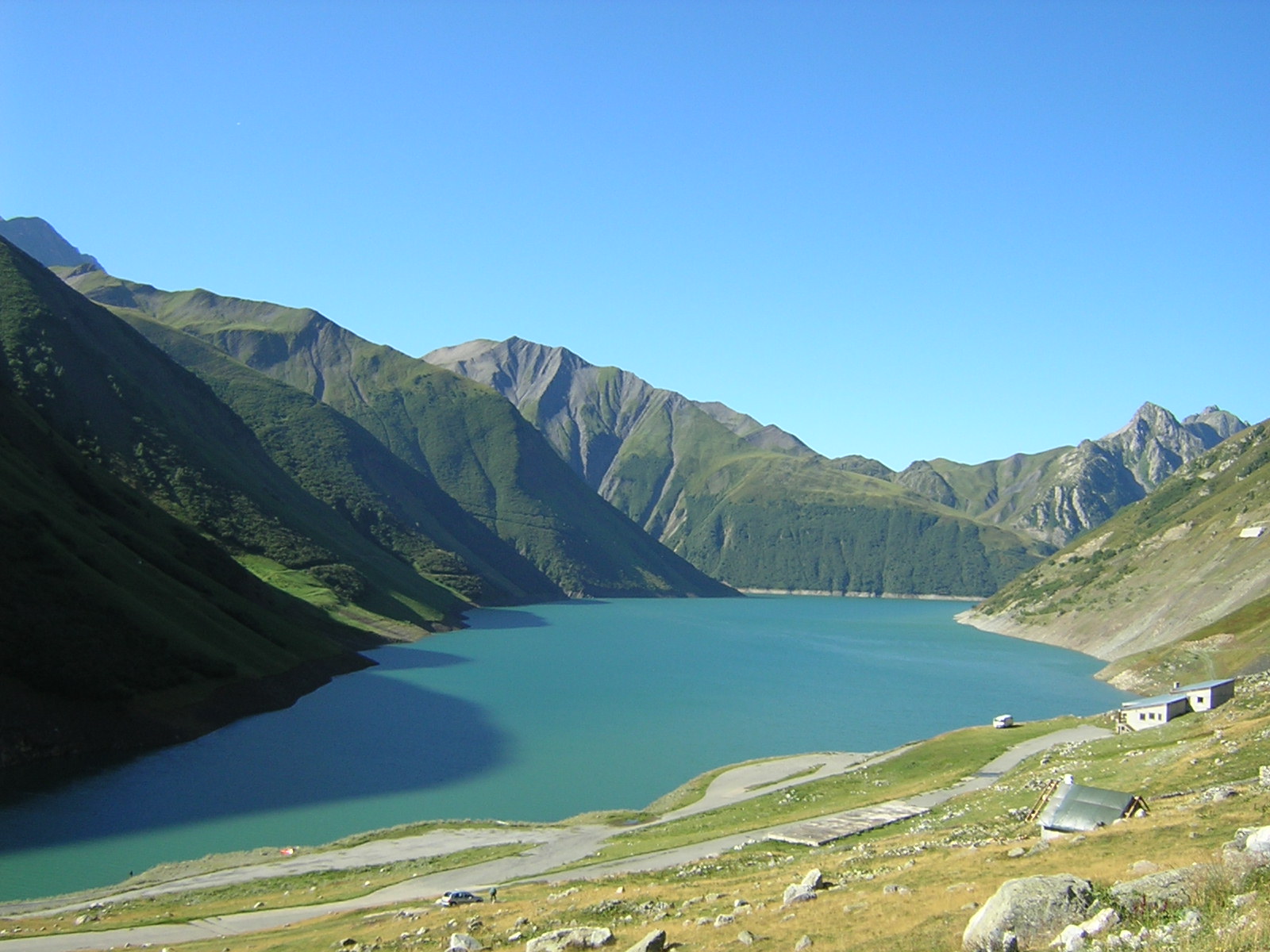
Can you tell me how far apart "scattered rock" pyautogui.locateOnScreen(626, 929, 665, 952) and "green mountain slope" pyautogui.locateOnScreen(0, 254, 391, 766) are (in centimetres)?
5769

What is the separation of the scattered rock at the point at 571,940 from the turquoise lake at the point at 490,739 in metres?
32.5

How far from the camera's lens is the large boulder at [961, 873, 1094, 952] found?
608 inches

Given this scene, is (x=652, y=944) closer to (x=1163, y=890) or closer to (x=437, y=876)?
(x=1163, y=890)

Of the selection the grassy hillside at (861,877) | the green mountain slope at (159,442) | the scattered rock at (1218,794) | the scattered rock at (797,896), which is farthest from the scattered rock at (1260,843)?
the green mountain slope at (159,442)

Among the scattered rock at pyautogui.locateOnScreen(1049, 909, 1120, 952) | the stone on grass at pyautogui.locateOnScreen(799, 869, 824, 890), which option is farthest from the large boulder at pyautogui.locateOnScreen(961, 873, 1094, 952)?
the stone on grass at pyautogui.locateOnScreen(799, 869, 824, 890)

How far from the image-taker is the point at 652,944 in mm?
19594

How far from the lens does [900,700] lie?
106562mm

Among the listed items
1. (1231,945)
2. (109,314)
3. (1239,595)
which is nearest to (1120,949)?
(1231,945)

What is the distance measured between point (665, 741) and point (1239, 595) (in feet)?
266

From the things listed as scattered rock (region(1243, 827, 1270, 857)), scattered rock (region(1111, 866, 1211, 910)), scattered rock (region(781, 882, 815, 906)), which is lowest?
scattered rock (region(781, 882, 815, 906))

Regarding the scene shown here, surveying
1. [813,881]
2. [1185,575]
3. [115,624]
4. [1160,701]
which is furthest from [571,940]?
[1185,575]

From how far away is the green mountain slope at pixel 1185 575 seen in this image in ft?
393

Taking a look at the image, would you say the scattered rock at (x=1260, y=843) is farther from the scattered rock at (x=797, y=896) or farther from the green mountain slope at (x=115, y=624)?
the green mountain slope at (x=115, y=624)

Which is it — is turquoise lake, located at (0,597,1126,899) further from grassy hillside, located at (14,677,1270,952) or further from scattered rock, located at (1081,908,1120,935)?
scattered rock, located at (1081,908,1120,935)
